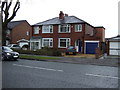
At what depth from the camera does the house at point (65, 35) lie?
30797 millimetres

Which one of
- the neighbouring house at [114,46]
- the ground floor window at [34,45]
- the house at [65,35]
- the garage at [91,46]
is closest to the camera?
the neighbouring house at [114,46]

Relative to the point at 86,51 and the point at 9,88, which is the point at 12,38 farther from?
the point at 9,88

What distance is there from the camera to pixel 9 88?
20.7ft

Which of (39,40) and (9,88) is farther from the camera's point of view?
(39,40)

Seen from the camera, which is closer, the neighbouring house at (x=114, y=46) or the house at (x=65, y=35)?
the neighbouring house at (x=114, y=46)

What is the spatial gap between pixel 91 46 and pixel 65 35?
19.6ft

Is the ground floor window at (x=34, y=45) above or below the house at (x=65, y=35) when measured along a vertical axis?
below

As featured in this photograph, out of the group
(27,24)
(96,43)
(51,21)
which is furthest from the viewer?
(27,24)

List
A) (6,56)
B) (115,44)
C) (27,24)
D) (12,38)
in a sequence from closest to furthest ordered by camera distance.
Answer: (6,56)
(115,44)
(12,38)
(27,24)

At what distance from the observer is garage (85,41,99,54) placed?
1192 inches

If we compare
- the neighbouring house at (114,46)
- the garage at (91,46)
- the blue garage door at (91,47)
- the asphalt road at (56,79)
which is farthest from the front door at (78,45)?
the asphalt road at (56,79)

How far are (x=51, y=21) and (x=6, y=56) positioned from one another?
20.6m

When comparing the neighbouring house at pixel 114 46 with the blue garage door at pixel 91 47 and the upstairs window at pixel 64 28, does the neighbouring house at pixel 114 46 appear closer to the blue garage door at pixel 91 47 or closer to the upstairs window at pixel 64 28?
the blue garage door at pixel 91 47

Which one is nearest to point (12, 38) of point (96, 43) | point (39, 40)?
point (39, 40)
